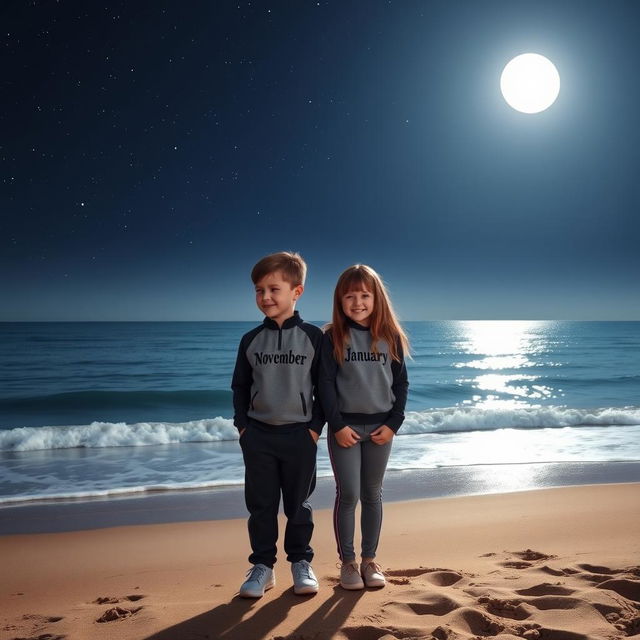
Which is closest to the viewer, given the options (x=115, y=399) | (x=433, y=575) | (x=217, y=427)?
(x=433, y=575)

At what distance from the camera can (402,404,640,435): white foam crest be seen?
35.2 feet

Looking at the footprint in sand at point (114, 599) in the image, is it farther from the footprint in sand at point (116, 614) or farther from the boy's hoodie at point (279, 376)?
the boy's hoodie at point (279, 376)

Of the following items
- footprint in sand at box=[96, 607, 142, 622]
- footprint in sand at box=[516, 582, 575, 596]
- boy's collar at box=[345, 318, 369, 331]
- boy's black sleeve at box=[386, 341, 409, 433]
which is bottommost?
footprint in sand at box=[96, 607, 142, 622]

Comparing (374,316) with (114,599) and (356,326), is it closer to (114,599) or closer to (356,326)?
(356,326)

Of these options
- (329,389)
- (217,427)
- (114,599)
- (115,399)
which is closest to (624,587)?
(329,389)

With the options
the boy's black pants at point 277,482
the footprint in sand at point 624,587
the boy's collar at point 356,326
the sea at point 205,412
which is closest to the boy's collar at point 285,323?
the boy's collar at point 356,326

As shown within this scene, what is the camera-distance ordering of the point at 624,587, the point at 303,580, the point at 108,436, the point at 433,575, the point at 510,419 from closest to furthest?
the point at 624,587
the point at 303,580
the point at 433,575
the point at 108,436
the point at 510,419

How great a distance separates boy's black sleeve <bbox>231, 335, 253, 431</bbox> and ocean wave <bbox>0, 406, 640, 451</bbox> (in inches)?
281

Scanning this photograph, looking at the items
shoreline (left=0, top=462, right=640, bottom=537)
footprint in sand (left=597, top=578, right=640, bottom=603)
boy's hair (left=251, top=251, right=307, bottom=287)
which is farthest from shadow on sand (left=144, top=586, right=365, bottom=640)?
shoreline (left=0, top=462, right=640, bottom=537)

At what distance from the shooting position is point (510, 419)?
37.0 feet

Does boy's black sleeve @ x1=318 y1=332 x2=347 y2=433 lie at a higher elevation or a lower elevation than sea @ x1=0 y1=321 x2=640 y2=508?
higher

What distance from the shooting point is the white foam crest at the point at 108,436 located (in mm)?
9469

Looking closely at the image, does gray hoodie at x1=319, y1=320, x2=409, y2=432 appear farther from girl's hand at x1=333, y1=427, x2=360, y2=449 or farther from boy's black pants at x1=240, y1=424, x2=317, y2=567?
boy's black pants at x1=240, y1=424, x2=317, y2=567

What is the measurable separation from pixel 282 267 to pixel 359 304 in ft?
1.43
